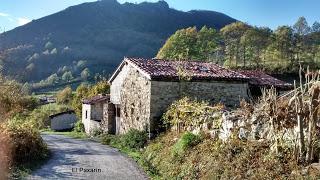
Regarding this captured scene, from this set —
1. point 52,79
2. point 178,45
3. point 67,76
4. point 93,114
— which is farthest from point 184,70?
point 67,76

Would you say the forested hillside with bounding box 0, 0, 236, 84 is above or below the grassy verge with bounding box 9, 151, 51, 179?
above

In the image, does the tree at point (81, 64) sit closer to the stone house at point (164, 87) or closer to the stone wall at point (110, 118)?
the stone wall at point (110, 118)

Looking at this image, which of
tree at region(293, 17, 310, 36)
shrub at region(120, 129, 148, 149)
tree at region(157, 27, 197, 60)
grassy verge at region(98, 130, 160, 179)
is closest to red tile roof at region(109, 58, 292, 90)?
shrub at region(120, 129, 148, 149)

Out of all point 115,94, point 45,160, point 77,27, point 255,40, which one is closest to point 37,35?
point 77,27

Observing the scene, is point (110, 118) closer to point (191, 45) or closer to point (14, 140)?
point (14, 140)

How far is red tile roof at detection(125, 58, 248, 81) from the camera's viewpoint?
77.7 ft

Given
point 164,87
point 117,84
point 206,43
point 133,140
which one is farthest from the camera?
point 206,43

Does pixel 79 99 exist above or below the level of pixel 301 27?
below

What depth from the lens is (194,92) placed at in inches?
955

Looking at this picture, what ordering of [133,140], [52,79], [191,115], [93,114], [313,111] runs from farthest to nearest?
1. [52,79]
2. [93,114]
3. [133,140]
4. [191,115]
5. [313,111]

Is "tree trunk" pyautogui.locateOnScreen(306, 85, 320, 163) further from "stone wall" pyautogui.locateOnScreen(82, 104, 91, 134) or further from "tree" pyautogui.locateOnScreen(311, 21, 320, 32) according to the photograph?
"tree" pyautogui.locateOnScreen(311, 21, 320, 32)

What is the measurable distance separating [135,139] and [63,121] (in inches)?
1335

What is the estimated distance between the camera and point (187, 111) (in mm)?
19422

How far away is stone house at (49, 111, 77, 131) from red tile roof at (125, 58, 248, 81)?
1151 inches
